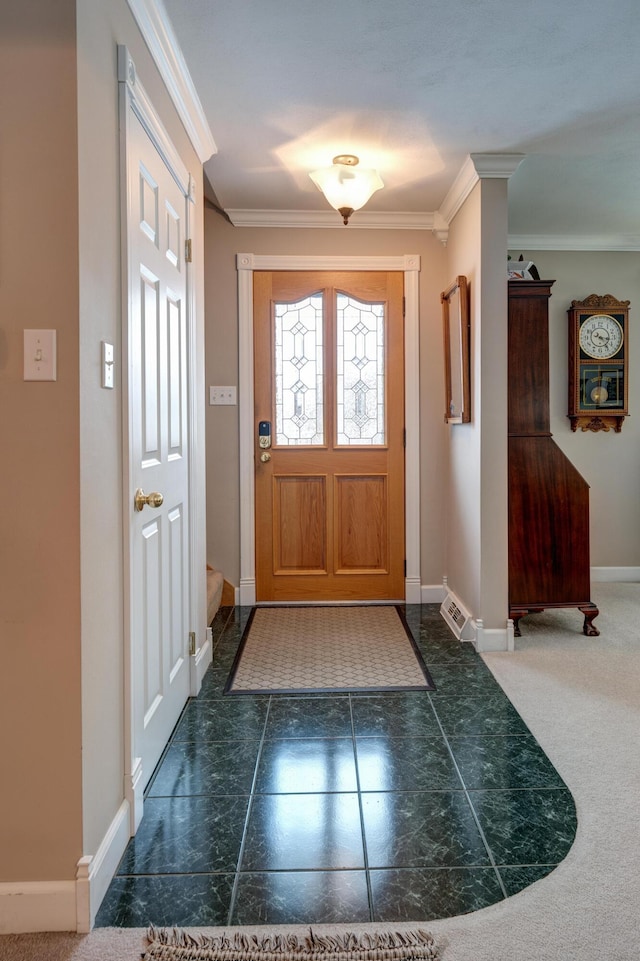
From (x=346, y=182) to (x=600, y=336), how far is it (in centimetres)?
241

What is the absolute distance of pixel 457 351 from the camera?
344 centimetres

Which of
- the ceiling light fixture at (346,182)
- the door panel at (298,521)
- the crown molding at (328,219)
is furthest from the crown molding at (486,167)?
the door panel at (298,521)

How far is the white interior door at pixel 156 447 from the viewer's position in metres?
1.79

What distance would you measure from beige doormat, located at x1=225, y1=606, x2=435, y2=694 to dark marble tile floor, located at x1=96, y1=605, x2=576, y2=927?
0.13m

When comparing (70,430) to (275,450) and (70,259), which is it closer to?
(70,259)

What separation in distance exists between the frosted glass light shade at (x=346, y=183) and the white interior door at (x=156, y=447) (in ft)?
2.65

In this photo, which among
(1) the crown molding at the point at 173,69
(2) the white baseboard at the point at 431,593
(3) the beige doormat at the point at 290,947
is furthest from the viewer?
(2) the white baseboard at the point at 431,593

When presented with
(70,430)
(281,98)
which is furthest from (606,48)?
(70,430)

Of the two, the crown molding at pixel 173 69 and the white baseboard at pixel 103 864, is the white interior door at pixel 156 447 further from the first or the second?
the crown molding at pixel 173 69

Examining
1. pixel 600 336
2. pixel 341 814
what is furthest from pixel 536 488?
pixel 341 814

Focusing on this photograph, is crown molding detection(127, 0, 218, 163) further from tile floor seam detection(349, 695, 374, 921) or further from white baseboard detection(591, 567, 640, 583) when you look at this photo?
white baseboard detection(591, 567, 640, 583)

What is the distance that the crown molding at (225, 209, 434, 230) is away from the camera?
3.86 m

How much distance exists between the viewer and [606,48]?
2.21m

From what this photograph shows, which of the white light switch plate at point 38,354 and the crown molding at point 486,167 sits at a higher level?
the crown molding at point 486,167
